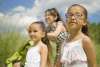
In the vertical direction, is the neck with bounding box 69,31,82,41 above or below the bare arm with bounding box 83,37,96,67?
above

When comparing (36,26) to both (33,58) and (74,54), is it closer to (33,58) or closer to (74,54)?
(33,58)

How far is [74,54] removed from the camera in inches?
→ 92.4

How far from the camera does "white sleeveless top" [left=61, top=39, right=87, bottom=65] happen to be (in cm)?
233

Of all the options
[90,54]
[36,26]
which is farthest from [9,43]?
[90,54]

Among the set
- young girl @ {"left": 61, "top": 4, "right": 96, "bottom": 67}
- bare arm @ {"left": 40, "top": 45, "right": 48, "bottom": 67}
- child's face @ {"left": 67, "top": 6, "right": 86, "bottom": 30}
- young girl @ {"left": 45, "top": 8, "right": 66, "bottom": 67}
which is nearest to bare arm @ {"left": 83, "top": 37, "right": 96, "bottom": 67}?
young girl @ {"left": 61, "top": 4, "right": 96, "bottom": 67}

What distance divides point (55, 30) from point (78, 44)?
1.19ft

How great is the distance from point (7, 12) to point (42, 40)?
488 millimetres

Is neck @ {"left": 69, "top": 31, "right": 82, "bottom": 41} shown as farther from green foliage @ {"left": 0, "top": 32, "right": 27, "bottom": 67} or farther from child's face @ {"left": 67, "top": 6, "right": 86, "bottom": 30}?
green foliage @ {"left": 0, "top": 32, "right": 27, "bottom": 67}

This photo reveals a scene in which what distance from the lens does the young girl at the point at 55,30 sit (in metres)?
2.63

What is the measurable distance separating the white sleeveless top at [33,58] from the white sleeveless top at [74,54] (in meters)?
0.35

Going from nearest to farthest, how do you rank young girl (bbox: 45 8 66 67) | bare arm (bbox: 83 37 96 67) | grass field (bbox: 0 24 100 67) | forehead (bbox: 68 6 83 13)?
bare arm (bbox: 83 37 96 67) → forehead (bbox: 68 6 83 13) → young girl (bbox: 45 8 66 67) → grass field (bbox: 0 24 100 67)

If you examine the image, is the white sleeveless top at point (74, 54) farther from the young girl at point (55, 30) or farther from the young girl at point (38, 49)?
the young girl at point (38, 49)

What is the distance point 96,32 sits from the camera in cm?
268

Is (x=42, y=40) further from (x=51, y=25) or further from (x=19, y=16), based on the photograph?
(x=19, y=16)
